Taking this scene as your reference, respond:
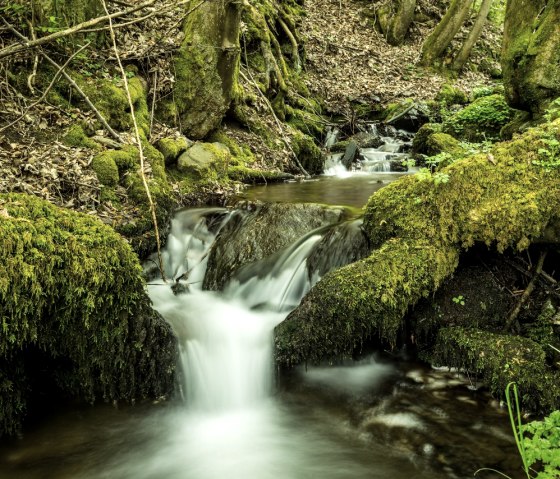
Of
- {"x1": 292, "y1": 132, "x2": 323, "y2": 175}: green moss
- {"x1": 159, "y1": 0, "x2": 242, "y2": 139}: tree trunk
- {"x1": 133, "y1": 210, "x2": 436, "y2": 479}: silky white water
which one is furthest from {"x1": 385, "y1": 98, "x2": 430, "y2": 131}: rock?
{"x1": 133, "y1": 210, "x2": 436, "y2": 479}: silky white water

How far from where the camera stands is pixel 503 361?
3689mm

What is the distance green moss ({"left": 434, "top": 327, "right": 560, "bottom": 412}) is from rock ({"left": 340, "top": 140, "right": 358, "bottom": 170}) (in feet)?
22.7

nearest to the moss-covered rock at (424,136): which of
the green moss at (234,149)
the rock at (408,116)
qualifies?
the rock at (408,116)

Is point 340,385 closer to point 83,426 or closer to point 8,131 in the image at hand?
point 83,426

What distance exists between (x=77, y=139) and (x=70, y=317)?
3.26 meters

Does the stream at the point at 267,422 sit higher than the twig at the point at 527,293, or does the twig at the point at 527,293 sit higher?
the twig at the point at 527,293

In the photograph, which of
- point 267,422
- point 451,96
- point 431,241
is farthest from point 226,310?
point 451,96

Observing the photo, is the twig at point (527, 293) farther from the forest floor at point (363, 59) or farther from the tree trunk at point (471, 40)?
the tree trunk at point (471, 40)

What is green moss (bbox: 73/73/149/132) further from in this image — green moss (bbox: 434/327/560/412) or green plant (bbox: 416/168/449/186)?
green moss (bbox: 434/327/560/412)

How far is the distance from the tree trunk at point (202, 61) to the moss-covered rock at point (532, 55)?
4.39 m

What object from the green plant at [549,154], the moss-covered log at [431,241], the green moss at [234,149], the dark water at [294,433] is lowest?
the dark water at [294,433]

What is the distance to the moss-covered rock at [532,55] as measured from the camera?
19.5 feet

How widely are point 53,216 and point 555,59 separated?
629 centimetres

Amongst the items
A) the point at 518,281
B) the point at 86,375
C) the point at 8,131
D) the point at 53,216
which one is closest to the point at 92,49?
the point at 8,131
